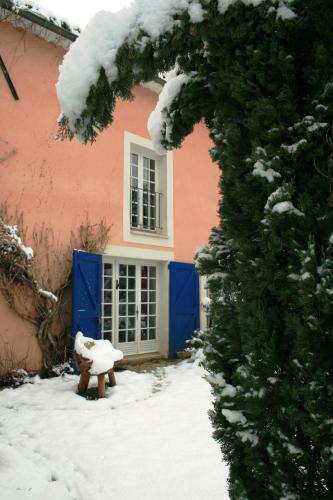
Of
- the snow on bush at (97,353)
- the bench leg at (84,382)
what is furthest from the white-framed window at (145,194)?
the bench leg at (84,382)

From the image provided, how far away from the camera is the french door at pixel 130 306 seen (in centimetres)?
748

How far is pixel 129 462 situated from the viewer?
301cm

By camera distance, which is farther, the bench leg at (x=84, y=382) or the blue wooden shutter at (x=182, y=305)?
the blue wooden shutter at (x=182, y=305)

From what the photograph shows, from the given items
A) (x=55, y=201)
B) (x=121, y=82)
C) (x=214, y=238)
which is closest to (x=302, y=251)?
(x=214, y=238)

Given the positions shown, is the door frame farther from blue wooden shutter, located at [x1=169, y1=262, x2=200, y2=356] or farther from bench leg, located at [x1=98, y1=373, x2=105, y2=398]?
bench leg, located at [x1=98, y1=373, x2=105, y2=398]

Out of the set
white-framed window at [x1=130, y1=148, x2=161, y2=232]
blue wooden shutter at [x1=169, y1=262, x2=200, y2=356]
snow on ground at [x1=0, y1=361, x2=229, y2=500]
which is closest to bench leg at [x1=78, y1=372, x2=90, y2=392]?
snow on ground at [x1=0, y1=361, x2=229, y2=500]

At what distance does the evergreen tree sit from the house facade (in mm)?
4855

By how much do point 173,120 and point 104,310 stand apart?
18.8 ft

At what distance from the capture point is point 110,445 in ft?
11.0

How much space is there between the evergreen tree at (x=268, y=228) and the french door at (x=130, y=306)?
582cm

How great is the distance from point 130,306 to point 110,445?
4544mm

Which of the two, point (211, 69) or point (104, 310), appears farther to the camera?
point (104, 310)

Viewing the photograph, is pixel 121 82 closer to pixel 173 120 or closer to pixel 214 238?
pixel 173 120

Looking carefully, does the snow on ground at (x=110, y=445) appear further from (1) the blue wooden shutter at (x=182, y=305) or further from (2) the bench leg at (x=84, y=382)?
(1) the blue wooden shutter at (x=182, y=305)
